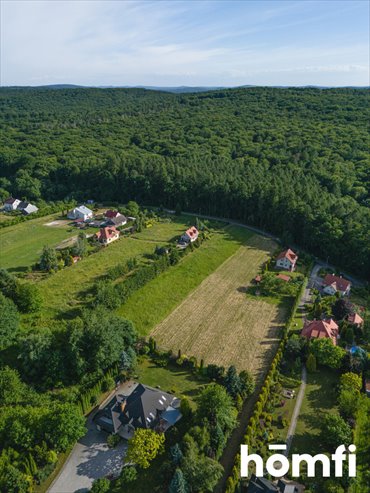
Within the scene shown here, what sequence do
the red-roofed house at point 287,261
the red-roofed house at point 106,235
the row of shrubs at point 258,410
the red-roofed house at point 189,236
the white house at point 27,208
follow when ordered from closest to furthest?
the row of shrubs at point 258,410 < the red-roofed house at point 287,261 < the red-roofed house at point 106,235 < the red-roofed house at point 189,236 < the white house at point 27,208

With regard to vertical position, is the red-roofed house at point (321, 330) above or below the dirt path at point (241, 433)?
above

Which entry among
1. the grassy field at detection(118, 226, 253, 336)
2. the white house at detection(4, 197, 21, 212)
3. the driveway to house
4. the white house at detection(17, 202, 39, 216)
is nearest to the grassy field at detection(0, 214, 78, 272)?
the white house at detection(17, 202, 39, 216)

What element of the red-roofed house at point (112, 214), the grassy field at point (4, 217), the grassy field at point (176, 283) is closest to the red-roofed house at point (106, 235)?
the red-roofed house at point (112, 214)

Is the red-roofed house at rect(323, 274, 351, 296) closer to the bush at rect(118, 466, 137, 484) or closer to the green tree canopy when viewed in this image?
the green tree canopy

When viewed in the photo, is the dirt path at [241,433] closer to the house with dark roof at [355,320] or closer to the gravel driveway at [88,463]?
the gravel driveway at [88,463]

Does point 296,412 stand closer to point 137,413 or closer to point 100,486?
point 137,413

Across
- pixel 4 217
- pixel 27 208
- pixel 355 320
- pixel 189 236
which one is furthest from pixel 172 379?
pixel 27 208

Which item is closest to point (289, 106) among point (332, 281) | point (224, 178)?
point (224, 178)
